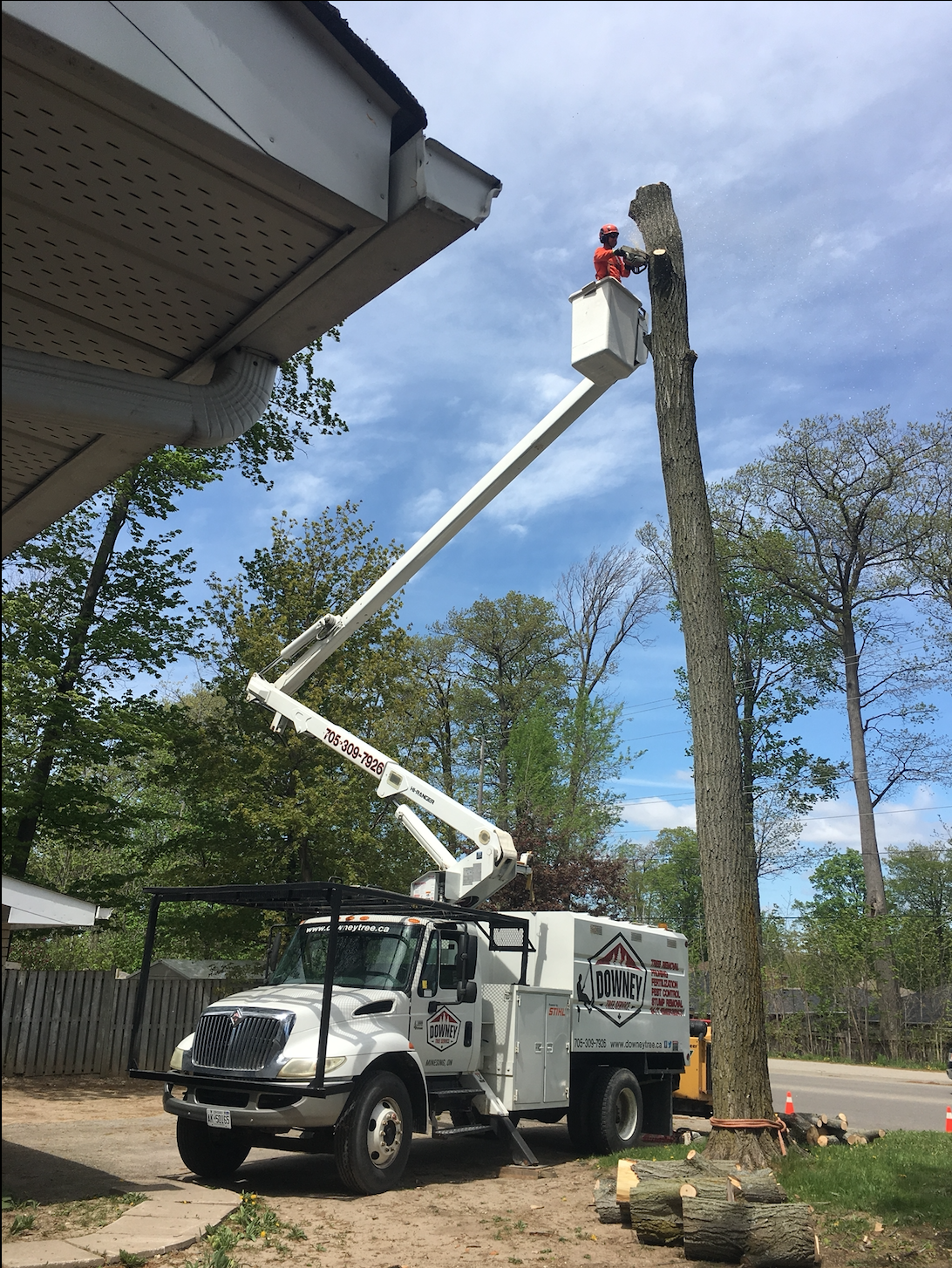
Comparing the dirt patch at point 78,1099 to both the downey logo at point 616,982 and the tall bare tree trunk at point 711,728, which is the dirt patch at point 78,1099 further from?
the tall bare tree trunk at point 711,728

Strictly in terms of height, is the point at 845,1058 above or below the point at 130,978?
below

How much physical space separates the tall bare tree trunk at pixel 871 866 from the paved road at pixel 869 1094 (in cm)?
205

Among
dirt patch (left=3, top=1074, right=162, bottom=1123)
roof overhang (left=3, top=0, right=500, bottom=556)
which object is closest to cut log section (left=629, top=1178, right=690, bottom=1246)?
roof overhang (left=3, top=0, right=500, bottom=556)

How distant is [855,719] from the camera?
33938mm

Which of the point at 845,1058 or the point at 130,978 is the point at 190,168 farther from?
the point at 845,1058

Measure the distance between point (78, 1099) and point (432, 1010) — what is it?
7.96m

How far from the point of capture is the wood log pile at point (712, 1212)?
6.16 metres

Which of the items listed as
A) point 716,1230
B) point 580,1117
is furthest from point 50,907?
point 580,1117

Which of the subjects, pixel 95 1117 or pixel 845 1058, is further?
pixel 845 1058

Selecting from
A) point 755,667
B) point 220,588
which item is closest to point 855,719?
point 755,667

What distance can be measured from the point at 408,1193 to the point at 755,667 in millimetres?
30765

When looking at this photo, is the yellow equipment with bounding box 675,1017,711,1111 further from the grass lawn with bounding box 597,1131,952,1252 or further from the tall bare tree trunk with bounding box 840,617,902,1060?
the tall bare tree trunk with bounding box 840,617,902,1060

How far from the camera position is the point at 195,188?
2.40m

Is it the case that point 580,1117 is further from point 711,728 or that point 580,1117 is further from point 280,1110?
point 711,728
